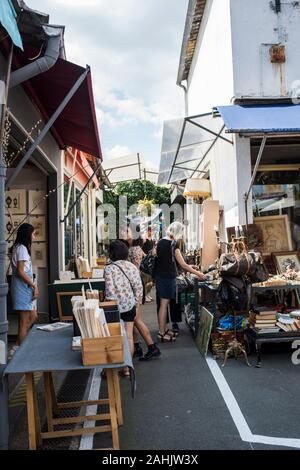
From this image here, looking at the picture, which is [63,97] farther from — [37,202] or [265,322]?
[265,322]

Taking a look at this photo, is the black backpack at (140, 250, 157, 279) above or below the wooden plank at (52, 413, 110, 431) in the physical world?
above

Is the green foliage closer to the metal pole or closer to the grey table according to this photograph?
the grey table

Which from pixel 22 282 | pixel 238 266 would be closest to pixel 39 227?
pixel 22 282

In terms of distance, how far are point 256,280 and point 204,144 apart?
4507 millimetres

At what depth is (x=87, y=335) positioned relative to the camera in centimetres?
314

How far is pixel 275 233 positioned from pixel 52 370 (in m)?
5.82

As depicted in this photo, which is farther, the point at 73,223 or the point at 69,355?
the point at 73,223

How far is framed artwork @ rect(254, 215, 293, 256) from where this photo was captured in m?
7.71

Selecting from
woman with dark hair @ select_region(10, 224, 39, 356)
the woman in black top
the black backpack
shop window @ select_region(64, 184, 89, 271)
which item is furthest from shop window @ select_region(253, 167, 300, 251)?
woman with dark hair @ select_region(10, 224, 39, 356)

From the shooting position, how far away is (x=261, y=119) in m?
6.79

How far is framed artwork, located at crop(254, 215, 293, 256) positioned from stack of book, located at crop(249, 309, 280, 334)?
2.10 m
